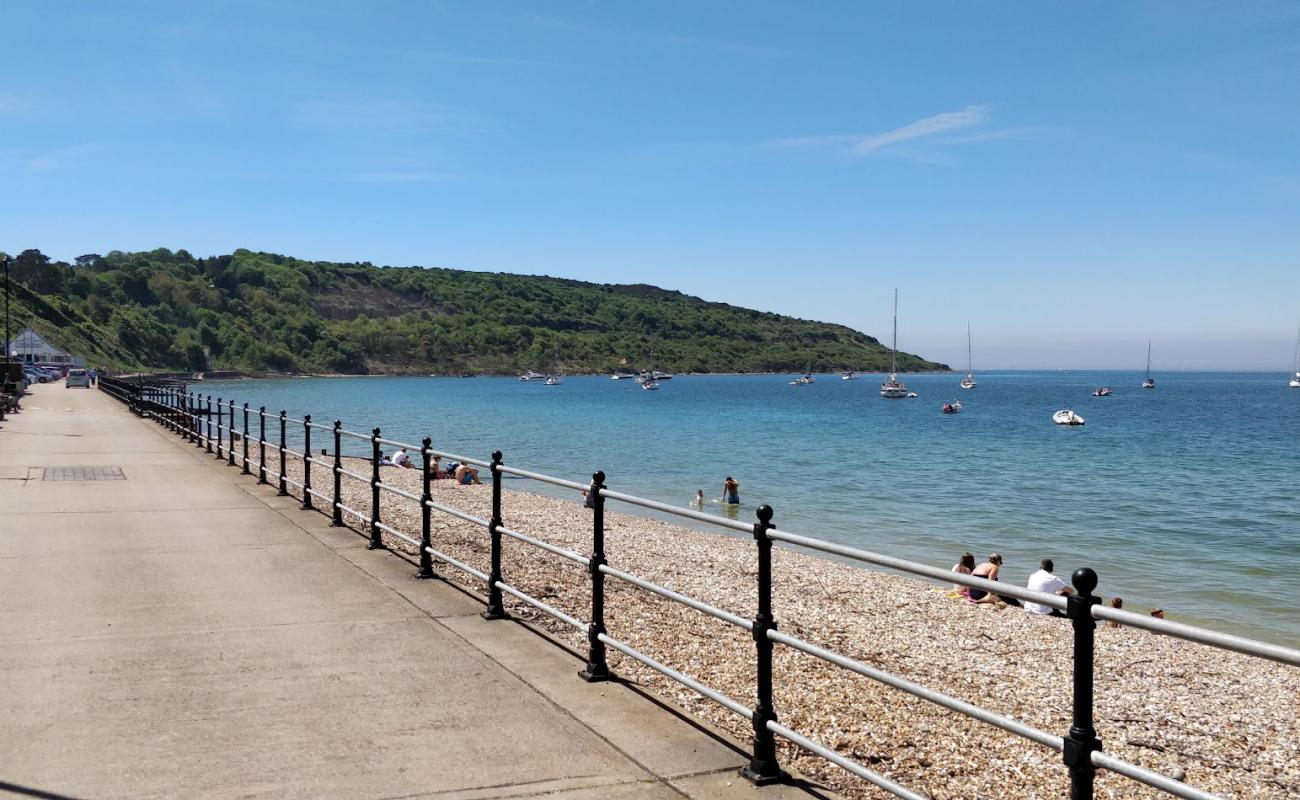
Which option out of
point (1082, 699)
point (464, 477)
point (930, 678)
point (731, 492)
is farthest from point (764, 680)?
point (464, 477)

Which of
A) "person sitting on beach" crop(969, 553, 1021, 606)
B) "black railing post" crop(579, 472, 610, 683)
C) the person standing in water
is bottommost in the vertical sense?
the person standing in water

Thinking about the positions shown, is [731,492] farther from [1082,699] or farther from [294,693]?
[1082,699]

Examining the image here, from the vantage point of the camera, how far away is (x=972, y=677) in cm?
988

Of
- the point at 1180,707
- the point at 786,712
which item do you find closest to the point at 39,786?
the point at 786,712

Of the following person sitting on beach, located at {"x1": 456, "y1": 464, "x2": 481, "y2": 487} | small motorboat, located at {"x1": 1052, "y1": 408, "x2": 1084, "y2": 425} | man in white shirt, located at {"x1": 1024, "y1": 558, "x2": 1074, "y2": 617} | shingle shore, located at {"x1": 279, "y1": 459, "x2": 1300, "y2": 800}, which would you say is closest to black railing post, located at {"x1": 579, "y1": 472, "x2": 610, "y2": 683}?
shingle shore, located at {"x1": 279, "y1": 459, "x2": 1300, "y2": 800}

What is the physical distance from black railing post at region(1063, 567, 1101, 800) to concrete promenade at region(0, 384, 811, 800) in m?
1.66

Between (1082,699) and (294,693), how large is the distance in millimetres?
4413

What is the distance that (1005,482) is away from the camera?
42.3m

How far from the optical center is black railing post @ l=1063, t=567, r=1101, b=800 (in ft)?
11.2

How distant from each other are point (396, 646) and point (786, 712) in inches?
109

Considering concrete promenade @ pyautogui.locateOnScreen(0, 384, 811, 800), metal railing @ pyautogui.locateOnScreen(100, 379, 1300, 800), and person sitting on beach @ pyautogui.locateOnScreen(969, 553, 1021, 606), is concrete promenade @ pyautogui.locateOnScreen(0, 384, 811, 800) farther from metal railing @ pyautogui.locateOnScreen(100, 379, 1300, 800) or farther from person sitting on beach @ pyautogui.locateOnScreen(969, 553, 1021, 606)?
person sitting on beach @ pyautogui.locateOnScreen(969, 553, 1021, 606)

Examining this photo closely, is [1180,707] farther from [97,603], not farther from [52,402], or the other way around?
[52,402]

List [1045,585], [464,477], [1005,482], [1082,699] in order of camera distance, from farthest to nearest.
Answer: [1005,482] < [464,477] < [1045,585] < [1082,699]

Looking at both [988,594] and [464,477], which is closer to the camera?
[988,594]
